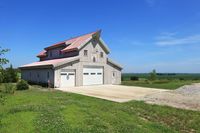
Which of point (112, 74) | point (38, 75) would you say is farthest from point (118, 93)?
point (38, 75)

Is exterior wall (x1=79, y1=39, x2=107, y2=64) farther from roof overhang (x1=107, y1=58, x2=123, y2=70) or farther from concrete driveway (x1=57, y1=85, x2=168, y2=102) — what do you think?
concrete driveway (x1=57, y1=85, x2=168, y2=102)

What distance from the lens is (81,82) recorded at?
30.7m

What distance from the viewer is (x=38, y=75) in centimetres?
3325

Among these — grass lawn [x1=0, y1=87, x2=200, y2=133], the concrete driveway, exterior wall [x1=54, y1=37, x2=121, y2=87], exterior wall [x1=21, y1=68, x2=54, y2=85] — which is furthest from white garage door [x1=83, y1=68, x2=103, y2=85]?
grass lawn [x1=0, y1=87, x2=200, y2=133]

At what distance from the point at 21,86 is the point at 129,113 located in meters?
15.7

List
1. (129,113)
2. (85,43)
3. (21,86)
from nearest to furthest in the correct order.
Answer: (129,113)
(21,86)
(85,43)

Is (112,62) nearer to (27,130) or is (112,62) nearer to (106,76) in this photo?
(106,76)

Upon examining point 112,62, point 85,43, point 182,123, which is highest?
point 85,43

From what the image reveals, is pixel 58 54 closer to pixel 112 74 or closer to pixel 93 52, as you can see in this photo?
pixel 93 52

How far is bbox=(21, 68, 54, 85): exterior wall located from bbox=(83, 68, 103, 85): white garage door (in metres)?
4.95

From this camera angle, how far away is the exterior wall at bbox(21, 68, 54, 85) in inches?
1137

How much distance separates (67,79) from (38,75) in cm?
648

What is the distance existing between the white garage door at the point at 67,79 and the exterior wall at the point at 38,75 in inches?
51.7

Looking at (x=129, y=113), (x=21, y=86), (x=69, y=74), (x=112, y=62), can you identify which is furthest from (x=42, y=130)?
(x=112, y=62)
